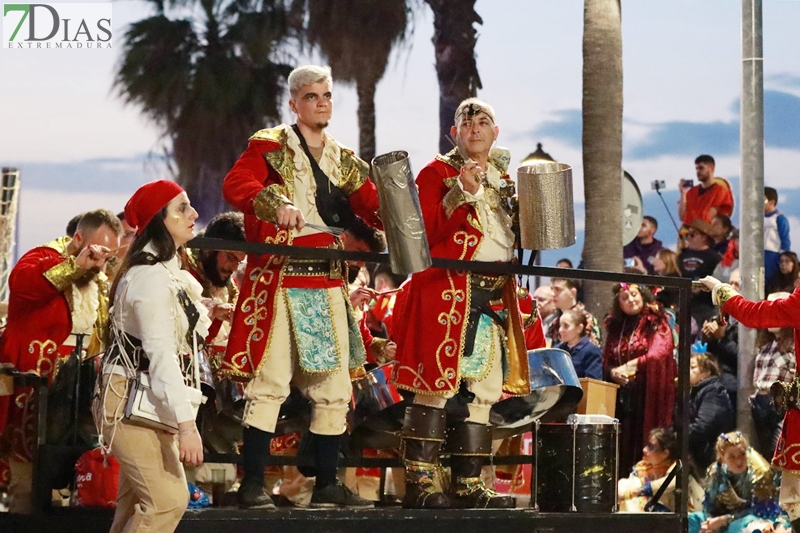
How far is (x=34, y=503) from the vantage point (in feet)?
15.6

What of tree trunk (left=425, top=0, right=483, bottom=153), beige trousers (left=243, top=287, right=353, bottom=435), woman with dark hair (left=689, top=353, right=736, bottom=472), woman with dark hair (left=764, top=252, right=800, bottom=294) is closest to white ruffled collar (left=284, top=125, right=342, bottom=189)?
beige trousers (left=243, top=287, right=353, bottom=435)

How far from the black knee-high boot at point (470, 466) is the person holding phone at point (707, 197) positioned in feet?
22.1

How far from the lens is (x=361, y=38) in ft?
50.1

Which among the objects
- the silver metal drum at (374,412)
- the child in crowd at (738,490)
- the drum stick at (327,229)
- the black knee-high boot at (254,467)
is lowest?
the child in crowd at (738,490)

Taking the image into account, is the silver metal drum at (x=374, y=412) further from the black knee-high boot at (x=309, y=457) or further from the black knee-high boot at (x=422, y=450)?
the black knee-high boot at (x=422, y=450)

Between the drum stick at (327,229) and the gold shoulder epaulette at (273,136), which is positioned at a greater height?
the gold shoulder epaulette at (273,136)

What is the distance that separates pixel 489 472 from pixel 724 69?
9.59m

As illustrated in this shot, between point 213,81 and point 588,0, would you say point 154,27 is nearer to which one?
point 213,81

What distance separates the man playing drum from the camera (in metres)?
5.18

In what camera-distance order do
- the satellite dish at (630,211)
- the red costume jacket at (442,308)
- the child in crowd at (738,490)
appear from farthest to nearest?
the satellite dish at (630,211), the child in crowd at (738,490), the red costume jacket at (442,308)

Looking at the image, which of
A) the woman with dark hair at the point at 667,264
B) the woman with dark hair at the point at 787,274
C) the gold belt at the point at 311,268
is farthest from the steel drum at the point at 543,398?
the woman with dark hair at the point at 667,264

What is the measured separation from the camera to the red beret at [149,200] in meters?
4.31

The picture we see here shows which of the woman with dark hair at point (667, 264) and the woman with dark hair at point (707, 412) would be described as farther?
the woman with dark hair at point (667, 264)

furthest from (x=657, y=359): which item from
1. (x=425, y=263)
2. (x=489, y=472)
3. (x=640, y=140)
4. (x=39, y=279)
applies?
(x=640, y=140)
